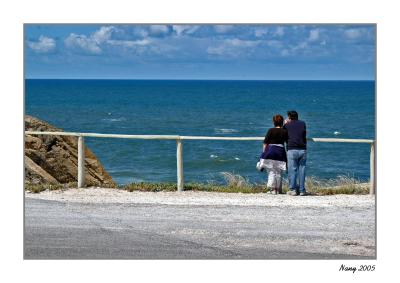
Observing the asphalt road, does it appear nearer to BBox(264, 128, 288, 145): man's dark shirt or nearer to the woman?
the woman

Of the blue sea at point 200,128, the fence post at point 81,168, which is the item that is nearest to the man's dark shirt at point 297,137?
the fence post at point 81,168

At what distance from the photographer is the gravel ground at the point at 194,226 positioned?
11594 mm

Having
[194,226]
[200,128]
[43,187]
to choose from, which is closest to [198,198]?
[194,226]

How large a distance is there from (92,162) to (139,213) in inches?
274

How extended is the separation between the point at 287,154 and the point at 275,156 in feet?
0.79

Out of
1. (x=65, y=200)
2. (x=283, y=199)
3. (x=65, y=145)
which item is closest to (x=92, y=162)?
(x=65, y=145)

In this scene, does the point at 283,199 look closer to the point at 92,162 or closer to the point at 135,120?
the point at 92,162

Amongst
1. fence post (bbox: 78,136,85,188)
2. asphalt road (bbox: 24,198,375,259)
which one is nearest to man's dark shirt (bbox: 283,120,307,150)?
asphalt road (bbox: 24,198,375,259)

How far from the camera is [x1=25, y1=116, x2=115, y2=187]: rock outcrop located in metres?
18.2

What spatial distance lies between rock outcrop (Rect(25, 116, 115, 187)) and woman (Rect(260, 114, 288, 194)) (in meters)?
3.82

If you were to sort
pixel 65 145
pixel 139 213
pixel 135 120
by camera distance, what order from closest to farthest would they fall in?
pixel 139 213, pixel 65 145, pixel 135 120

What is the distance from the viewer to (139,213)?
14398mm

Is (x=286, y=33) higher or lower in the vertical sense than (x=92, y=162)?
higher
